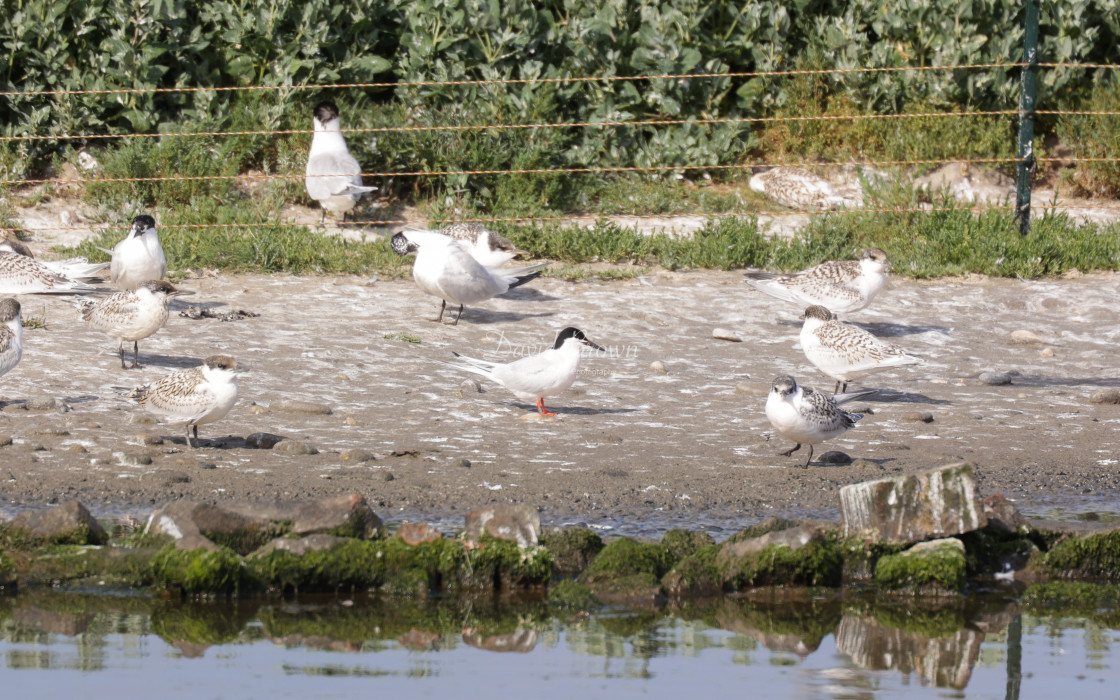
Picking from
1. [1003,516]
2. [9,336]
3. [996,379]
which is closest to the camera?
[1003,516]

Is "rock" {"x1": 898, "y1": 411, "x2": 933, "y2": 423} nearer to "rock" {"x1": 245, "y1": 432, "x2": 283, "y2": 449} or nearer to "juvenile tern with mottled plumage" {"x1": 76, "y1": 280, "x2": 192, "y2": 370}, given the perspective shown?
"rock" {"x1": 245, "y1": 432, "x2": 283, "y2": 449}

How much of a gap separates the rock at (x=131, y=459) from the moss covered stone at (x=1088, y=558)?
4.26 m

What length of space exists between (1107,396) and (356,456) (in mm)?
4830

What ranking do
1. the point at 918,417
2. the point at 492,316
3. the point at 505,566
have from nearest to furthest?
the point at 505,566, the point at 918,417, the point at 492,316

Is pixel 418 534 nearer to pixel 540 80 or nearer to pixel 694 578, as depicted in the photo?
pixel 694 578

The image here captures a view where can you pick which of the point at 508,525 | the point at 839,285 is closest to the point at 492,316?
the point at 839,285

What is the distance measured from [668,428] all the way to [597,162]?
6.30 metres

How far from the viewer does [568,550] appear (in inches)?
233

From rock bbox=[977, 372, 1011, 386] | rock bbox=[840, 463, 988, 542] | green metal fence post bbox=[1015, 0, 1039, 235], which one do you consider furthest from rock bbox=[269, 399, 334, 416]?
green metal fence post bbox=[1015, 0, 1039, 235]

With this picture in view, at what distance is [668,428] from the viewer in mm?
8180

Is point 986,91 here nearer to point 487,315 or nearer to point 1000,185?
point 1000,185

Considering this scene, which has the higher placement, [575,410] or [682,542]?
Answer: [682,542]

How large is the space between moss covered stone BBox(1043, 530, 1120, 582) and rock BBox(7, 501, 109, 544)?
4.07 metres

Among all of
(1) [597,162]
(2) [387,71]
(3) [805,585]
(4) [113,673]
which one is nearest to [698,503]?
(3) [805,585]
